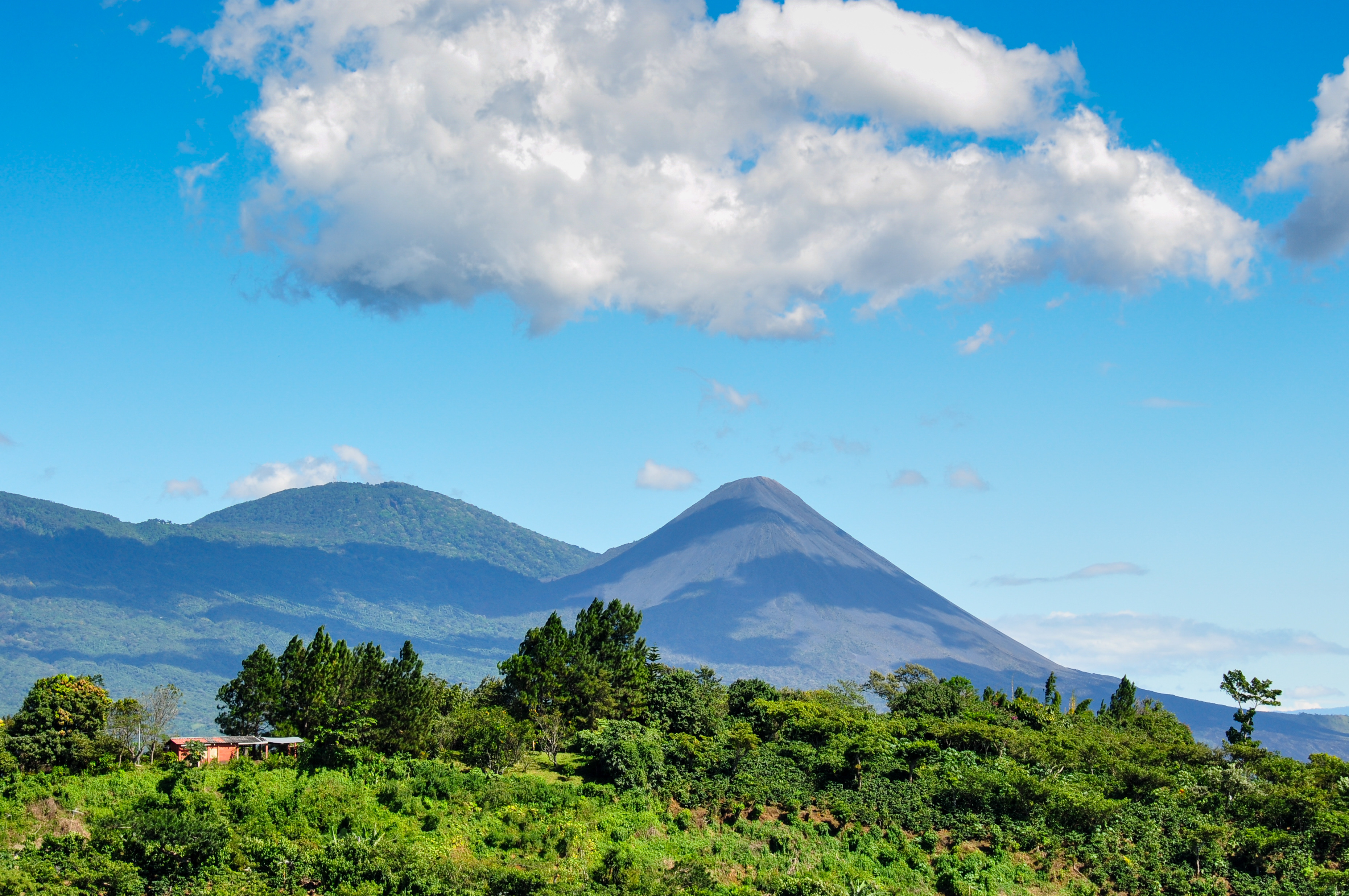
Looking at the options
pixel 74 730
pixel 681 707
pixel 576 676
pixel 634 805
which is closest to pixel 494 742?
pixel 634 805

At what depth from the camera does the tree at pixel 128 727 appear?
5178cm

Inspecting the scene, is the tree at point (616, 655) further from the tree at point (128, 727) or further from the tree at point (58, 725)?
the tree at point (58, 725)

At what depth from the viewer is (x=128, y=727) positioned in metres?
52.9

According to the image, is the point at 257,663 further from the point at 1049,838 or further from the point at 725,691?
the point at 1049,838

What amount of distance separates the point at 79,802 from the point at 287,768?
828cm

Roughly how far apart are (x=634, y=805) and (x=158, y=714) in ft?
86.3

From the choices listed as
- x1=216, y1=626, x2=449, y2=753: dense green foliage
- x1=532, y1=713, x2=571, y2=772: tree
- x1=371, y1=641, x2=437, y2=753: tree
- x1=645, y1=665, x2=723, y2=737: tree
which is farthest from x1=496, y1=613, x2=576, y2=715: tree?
x1=371, y1=641, x2=437, y2=753: tree

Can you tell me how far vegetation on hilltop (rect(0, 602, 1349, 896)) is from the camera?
130ft

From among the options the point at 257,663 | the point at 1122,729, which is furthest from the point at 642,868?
the point at 1122,729

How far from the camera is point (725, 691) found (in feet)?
260

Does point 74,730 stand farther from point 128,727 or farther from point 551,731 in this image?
point 551,731

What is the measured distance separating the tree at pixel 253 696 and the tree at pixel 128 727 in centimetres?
591

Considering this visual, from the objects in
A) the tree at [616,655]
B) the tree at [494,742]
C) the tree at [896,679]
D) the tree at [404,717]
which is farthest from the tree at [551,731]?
the tree at [896,679]

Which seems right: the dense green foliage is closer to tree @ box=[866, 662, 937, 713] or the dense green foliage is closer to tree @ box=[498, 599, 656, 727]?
tree @ box=[498, 599, 656, 727]
